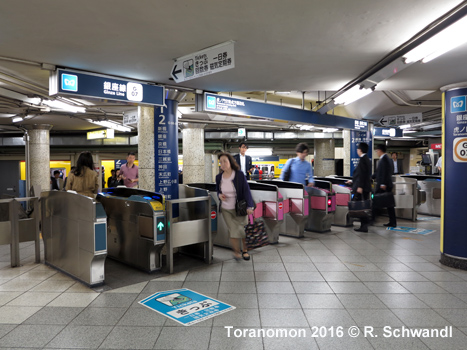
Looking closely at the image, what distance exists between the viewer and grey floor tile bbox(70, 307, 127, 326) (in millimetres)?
3251

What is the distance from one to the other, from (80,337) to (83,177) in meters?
2.83

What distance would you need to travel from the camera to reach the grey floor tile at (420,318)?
3201 millimetres

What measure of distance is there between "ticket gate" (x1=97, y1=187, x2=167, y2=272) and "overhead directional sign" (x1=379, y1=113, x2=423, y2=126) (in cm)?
895

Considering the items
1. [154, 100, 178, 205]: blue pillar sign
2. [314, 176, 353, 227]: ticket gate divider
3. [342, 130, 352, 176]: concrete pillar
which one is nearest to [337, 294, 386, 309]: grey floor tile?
[154, 100, 178, 205]: blue pillar sign

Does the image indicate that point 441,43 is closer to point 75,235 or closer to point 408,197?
point 75,235

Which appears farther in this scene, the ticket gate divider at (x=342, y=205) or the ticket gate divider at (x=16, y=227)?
the ticket gate divider at (x=342, y=205)

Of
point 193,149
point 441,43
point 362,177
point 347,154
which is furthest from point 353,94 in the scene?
point 193,149

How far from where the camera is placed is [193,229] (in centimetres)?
505

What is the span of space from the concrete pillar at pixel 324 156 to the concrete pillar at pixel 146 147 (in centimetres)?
1384

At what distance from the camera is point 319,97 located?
11000mm

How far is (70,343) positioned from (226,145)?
18.2 metres

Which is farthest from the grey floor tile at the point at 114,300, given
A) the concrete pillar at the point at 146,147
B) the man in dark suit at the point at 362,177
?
the man in dark suit at the point at 362,177

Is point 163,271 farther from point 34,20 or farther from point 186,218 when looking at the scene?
point 34,20

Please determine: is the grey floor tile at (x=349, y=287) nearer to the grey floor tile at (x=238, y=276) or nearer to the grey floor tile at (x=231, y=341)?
the grey floor tile at (x=238, y=276)
